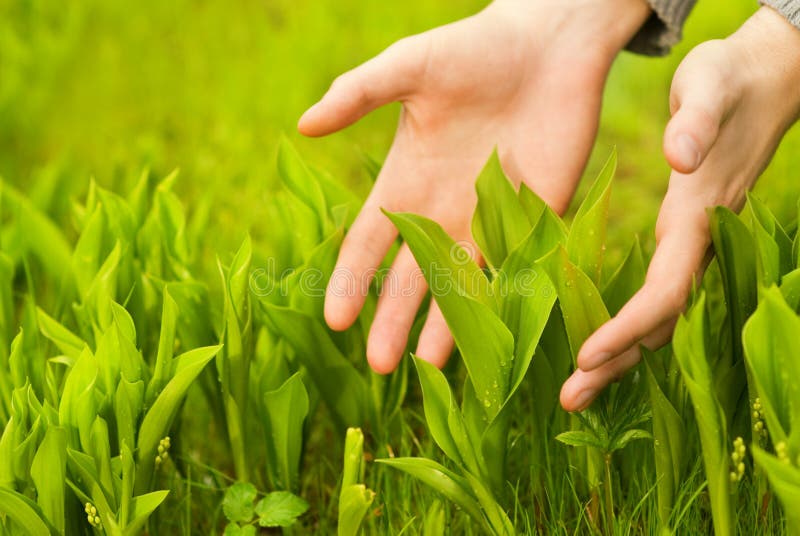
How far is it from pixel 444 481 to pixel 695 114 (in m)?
0.56

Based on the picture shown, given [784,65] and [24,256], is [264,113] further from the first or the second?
[784,65]

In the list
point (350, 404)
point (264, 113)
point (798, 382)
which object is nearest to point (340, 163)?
point (264, 113)

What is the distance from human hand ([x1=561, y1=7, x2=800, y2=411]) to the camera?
106 centimetres

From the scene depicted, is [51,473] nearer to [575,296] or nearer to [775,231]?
[575,296]

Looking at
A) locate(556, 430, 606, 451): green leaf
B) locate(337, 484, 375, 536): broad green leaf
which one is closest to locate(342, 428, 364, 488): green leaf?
locate(337, 484, 375, 536): broad green leaf

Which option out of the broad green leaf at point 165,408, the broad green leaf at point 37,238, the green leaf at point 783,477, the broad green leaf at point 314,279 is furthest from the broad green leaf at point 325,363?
the green leaf at point 783,477

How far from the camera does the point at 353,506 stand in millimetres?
1099

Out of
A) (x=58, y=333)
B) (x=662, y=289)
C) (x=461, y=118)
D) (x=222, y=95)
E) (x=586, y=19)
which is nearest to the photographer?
(x=662, y=289)

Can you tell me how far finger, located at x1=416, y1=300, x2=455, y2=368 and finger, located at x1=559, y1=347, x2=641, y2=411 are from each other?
30cm

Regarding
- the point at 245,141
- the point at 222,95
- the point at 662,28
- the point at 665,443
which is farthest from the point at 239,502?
the point at 222,95

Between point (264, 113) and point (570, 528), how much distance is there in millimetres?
1839

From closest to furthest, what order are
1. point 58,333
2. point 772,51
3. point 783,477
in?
point 783,477
point 772,51
point 58,333

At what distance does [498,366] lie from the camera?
1138mm

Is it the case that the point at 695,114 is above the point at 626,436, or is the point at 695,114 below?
above
